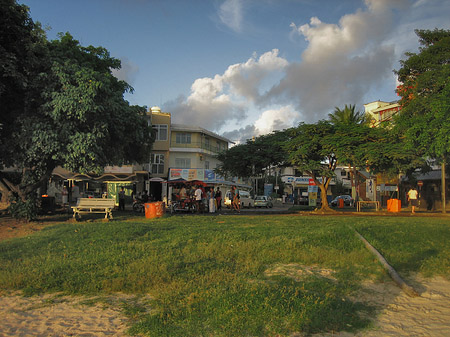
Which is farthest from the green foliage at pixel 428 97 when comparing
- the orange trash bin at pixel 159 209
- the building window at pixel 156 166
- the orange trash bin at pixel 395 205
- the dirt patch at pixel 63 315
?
the building window at pixel 156 166

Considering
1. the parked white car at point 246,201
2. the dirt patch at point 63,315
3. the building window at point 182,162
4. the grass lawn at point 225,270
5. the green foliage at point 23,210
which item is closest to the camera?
the dirt patch at point 63,315

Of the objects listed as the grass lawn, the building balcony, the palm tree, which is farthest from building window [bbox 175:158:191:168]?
the grass lawn

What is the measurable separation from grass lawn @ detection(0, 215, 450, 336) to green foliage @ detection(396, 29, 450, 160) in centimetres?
473

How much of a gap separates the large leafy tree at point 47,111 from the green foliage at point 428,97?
41.2 feet

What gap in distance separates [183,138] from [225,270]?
37337 millimetres

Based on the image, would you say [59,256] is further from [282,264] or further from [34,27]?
[34,27]

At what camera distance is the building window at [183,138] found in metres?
43.3

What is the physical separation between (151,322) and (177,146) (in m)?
39.1

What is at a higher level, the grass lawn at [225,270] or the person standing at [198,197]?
the person standing at [198,197]

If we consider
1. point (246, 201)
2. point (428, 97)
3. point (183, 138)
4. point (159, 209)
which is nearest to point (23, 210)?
point (159, 209)

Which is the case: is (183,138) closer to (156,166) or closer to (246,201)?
(156,166)

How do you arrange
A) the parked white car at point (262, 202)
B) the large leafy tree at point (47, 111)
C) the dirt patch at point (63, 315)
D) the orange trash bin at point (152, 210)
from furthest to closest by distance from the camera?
the parked white car at point (262, 202)
the orange trash bin at point (152, 210)
the large leafy tree at point (47, 111)
the dirt patch at point (63, 315)

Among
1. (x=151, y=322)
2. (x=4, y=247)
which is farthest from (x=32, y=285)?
(x=4, y=247)

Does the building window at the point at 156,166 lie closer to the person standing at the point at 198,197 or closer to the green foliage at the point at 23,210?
the person standing at the point at 198,197
